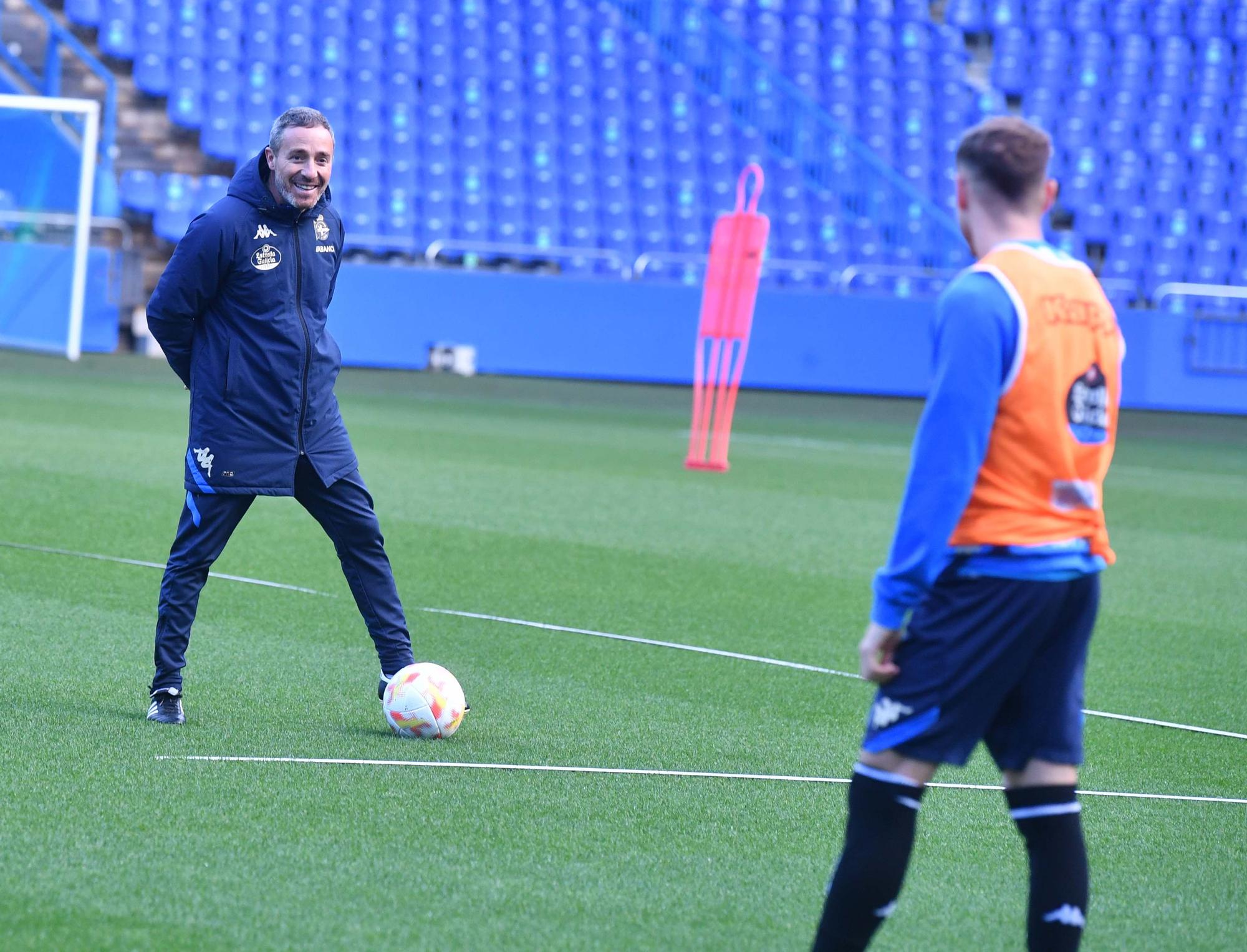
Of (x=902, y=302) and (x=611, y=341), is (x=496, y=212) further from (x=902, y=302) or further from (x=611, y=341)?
(x=902, y=302)

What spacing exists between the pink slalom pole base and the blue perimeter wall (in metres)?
8.62

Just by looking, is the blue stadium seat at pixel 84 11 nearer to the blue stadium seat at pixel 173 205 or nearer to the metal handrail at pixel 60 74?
the metal handrail at pixel 60 74

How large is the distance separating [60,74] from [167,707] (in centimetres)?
1942

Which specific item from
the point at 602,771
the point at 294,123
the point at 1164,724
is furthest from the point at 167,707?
the point at 1164,724

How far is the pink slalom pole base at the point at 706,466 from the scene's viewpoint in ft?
44.5

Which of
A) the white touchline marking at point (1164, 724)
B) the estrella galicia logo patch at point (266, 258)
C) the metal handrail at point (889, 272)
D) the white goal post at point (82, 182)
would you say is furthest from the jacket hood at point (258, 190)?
the metal handrail at point (889, 272)

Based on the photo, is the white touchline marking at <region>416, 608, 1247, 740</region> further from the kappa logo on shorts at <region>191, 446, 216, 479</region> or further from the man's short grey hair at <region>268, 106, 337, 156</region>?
the man's short grey hair at <region>268, 106, 337, 156</region>

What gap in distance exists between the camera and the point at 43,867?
341cm

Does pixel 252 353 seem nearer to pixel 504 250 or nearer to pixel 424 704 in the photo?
pixel 424 704

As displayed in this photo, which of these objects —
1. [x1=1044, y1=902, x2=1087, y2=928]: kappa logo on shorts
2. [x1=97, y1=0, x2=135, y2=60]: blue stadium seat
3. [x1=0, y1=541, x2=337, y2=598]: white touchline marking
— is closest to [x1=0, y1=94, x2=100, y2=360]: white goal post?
[x1=97, y1=0, x2=135, y2=60]: blue stadium seat

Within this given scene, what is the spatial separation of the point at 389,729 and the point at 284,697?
18.4 inches

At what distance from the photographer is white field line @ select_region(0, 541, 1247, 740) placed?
552 cm

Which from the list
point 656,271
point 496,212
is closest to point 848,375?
point 656,271

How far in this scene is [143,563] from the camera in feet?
24.7
